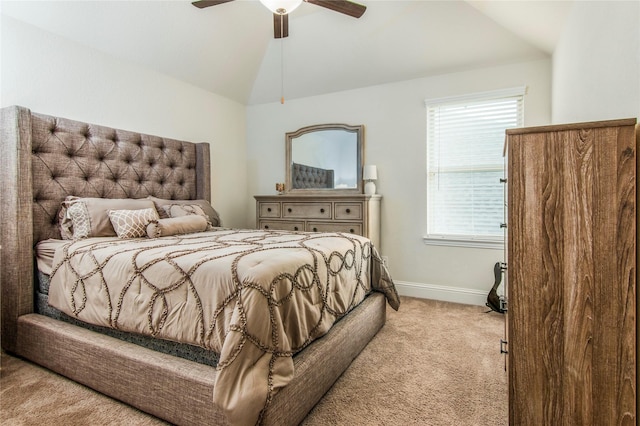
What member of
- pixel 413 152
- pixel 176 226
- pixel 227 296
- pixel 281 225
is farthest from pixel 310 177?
pixel 227 296

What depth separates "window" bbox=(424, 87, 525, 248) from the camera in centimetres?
303

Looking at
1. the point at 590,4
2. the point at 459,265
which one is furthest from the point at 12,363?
the point at 590,4

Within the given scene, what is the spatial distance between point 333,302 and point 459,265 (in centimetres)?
190

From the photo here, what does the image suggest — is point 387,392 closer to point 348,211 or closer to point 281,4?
point 348,211

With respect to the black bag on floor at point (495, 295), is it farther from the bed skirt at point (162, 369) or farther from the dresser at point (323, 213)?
the bed skirt at point (162, 369)

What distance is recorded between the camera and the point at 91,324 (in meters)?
1.72

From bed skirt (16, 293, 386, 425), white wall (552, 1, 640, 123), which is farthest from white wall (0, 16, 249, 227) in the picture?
white wall (552, 1, 640, 123)

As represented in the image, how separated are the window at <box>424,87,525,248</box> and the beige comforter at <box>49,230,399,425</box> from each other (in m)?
1.68

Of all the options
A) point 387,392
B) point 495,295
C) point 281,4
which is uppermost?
point 281,4

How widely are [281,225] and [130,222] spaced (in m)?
1.60

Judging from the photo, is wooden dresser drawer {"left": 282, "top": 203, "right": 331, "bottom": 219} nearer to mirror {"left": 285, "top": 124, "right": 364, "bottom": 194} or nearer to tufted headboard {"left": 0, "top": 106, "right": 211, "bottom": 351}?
mirror {"left": 285, "top": 124, "right": 364, "bottom": 194}

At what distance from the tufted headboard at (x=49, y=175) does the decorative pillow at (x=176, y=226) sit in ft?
2.08

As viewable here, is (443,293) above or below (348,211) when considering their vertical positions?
below

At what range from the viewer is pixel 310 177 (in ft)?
12.4
